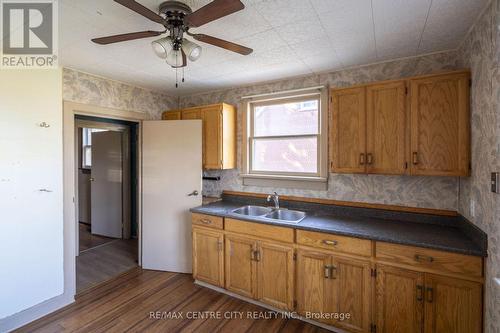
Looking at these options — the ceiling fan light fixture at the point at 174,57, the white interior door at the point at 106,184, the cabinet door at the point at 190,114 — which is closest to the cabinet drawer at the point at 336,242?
the ceiling fan light fixture at the point at 174,57

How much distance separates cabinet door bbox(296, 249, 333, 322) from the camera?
6.79 feet

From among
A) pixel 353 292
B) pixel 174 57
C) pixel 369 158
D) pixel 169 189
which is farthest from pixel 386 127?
pixel 169 189

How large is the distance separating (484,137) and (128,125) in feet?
14.5

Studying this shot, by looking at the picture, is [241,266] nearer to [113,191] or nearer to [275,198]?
[275,198]

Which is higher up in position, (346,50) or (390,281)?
(346,50)

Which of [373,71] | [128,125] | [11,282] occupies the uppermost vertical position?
[373,71]

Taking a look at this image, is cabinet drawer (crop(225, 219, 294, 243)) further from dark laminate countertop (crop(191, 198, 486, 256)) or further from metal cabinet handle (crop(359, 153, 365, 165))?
metal cabinet handle (crop(359, 153, 365, 165))

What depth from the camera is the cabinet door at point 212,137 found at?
3045 mm

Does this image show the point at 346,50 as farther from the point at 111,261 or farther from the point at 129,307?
the point at 111,261

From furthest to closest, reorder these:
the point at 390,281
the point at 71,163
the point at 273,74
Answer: the point at 273,74 < the point at 71,163 < the point at 390,281

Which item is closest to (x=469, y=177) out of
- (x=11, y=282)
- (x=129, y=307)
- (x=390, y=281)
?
(x=390, y=281)

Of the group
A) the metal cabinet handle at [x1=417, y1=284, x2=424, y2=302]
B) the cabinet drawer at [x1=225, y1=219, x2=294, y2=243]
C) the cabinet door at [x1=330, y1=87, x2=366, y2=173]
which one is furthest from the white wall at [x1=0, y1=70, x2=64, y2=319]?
the metal cabinet handle at [x1=417, y1=284, x2=424, y2=302]

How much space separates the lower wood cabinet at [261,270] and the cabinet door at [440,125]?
1.36 m

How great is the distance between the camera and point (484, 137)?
5.16 ft
